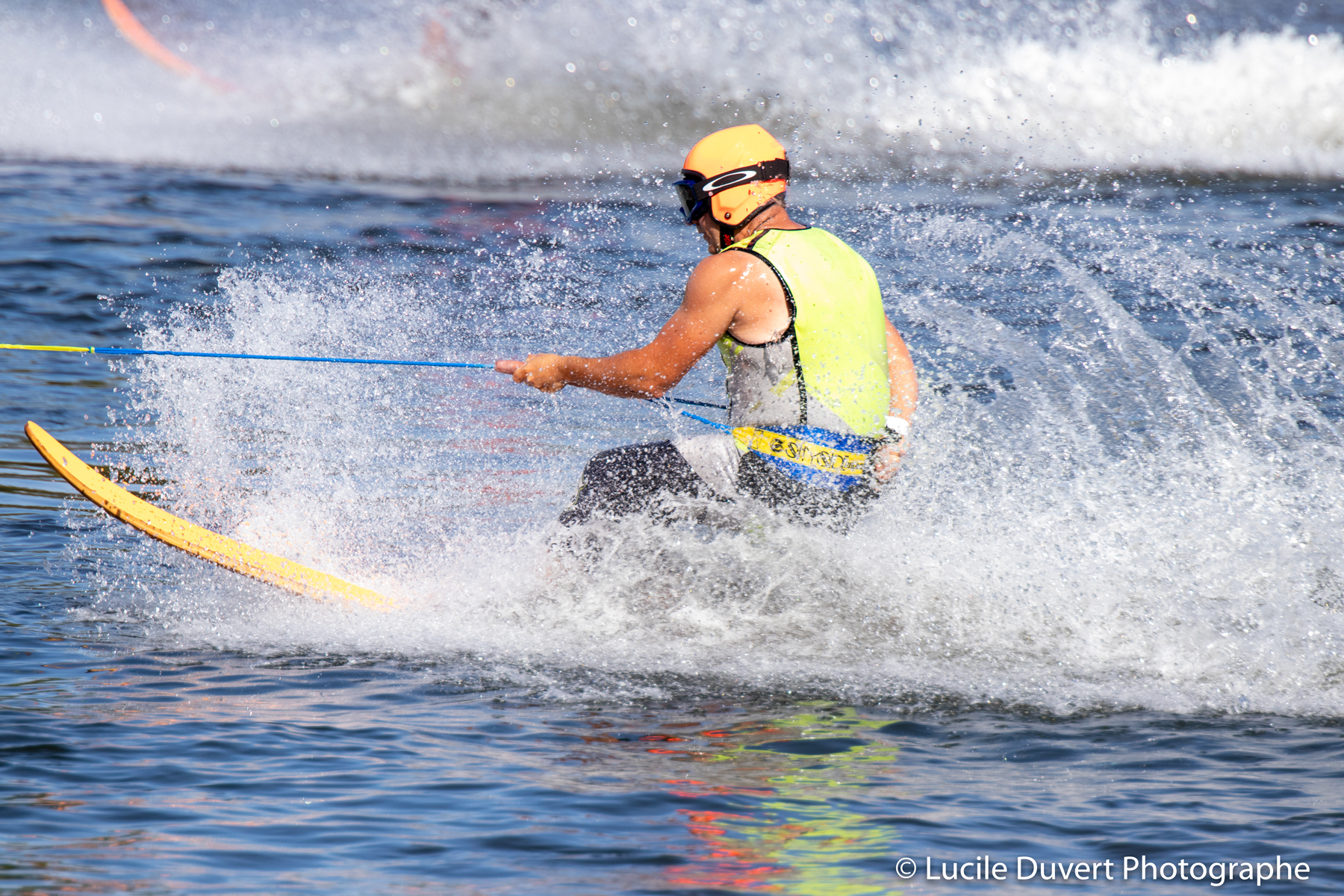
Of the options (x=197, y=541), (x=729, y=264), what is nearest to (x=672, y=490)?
(x=729, y=264)

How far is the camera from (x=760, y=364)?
5117mm

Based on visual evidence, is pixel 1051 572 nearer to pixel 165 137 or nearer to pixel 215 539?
pixel 215 539

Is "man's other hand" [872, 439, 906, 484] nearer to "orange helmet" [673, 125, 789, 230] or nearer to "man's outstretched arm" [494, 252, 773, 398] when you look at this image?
"man's outstretched arm" [494, 252, 773, 398]

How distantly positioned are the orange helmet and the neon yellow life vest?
0.14 meters

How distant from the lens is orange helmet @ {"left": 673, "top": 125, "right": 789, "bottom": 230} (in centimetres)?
516

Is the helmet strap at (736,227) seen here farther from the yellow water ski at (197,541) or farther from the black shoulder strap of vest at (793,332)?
the yellow water ski at (197,541)

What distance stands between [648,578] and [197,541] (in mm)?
1983

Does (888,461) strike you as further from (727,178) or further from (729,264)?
(727,178)

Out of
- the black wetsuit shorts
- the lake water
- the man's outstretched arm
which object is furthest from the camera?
the black wetsuit shorts

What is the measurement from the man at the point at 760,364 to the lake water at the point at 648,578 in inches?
8.5

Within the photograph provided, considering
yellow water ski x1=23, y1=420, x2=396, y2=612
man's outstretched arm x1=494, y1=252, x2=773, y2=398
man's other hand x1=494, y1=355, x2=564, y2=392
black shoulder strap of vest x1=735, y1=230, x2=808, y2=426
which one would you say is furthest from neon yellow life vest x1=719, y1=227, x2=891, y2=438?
yellow water ski x1=23, y1=420, x2=396, y2=612

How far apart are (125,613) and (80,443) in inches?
125

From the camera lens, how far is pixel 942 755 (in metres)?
4.55

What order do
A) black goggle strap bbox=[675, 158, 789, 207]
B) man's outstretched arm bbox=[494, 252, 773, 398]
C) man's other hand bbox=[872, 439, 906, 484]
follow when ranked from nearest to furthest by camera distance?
man's outstretched arm bbox=[494, 252, 773, 398], black goggle strap bbox=[675, 158, 789, 207], man's other hand bbox=[872, 439, 906, 484]
